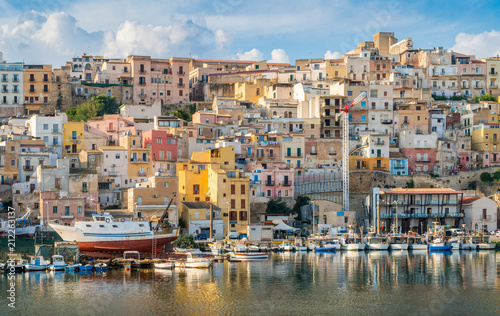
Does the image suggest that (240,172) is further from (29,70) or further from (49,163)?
(29,70)

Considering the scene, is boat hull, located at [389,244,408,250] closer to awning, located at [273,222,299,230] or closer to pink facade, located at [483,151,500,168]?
awning, located at [273,222,299,230]

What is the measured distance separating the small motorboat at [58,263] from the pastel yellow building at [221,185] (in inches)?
637

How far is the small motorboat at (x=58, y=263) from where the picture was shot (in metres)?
52.4

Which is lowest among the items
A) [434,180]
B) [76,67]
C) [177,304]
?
[177,304]

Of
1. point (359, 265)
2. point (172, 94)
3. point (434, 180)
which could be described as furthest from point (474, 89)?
point (359, 265)

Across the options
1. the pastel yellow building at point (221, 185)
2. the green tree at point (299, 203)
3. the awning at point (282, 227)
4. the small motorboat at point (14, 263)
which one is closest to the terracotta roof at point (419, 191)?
the green tree at point (299, 203)

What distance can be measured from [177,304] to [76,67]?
253ft

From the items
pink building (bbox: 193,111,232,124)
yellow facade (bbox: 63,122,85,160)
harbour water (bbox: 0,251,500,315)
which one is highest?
pink building (bbox: 193,111,232,124)

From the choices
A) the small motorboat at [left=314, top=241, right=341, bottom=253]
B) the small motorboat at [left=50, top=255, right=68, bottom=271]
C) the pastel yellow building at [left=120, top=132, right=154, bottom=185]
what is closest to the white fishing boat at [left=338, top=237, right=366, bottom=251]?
the small motorboat at [left=314, top=241, right=341, bottom=253]

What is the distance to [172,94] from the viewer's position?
9531 centimetres

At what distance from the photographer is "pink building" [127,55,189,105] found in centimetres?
9438

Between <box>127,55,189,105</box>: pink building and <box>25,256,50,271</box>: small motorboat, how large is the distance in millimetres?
43581

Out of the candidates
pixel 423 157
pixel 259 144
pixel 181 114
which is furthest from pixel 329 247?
pixel 181 114

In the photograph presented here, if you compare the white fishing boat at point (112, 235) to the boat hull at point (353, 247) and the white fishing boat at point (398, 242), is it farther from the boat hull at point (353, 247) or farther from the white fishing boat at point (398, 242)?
the white fishing boat at point (398, 242)
